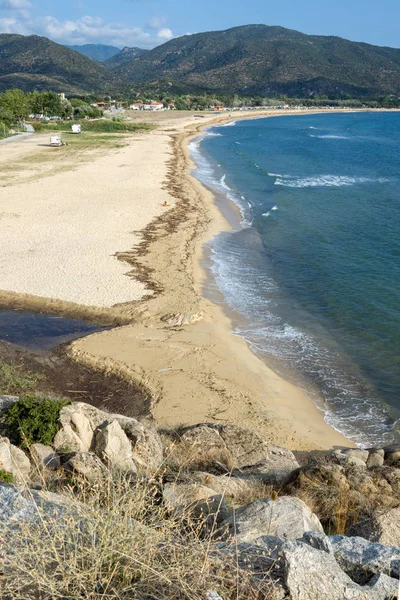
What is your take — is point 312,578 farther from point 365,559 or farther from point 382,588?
point 365,559

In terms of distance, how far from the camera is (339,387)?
14.0 meters

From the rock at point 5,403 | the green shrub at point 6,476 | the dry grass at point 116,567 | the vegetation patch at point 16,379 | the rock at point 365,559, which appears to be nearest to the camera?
the dry grass at point 116,567

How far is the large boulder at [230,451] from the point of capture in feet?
29.7

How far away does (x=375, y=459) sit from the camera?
33.1 feet

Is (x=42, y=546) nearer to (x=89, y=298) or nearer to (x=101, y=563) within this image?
(x=101, y=563)

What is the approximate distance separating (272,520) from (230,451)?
3.93 metres

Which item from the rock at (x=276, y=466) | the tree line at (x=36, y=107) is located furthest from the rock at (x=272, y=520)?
the tree line at (x=36, y=107)

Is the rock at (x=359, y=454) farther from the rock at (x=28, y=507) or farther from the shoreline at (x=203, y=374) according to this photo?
the rock at (x=28, y=507)

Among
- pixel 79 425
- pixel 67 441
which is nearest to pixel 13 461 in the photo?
pixel 67 441

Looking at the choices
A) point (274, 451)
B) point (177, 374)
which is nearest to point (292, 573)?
point (274, 451)

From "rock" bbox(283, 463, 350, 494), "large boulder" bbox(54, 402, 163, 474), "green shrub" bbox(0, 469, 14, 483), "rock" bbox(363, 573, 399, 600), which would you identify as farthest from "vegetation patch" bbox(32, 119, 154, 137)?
"rock" bbox(363, 573, 399, 600)

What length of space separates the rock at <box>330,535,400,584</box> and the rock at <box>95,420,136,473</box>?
375 cm

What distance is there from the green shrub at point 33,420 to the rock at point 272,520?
3873mm

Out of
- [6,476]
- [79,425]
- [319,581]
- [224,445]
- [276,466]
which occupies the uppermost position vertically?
[319,581]
